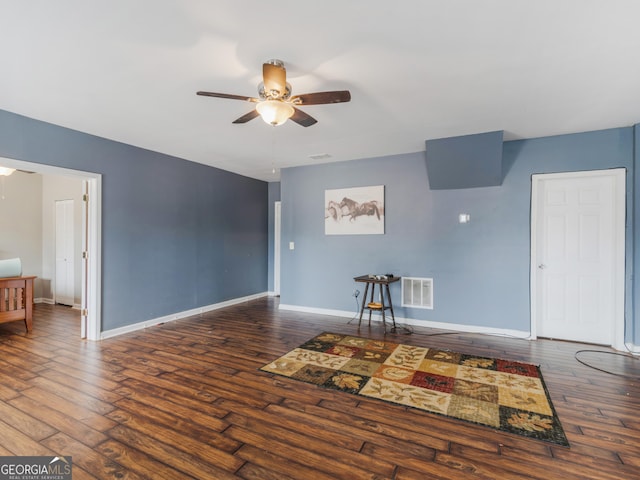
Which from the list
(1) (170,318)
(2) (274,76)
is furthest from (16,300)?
(2) (274,76)

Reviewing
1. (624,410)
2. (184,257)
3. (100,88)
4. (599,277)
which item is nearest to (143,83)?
(100,88)

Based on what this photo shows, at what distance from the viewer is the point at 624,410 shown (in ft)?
8.18

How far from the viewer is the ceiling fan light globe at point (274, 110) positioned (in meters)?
2.42

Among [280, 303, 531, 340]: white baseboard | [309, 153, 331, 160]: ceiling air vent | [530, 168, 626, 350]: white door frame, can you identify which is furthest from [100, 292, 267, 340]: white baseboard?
[530, 168, 626, 350]: white door frame

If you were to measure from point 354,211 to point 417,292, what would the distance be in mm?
1615

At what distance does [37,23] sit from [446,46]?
2610 mm

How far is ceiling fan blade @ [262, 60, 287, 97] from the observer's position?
2.28 meters

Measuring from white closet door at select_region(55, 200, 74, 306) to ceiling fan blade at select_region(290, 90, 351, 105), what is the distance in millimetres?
6092

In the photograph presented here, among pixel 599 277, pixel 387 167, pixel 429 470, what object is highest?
pixel 387 167

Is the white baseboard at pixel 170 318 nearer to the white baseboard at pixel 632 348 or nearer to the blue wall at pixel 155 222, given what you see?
the blue wall at pixel 155 222

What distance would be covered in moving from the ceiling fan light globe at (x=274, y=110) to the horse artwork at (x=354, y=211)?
2.98 metres

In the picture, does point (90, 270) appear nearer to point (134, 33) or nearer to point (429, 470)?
point (134, 33)

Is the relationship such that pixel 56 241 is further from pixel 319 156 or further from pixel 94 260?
pixel 319 156

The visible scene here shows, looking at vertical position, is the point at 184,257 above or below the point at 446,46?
below
